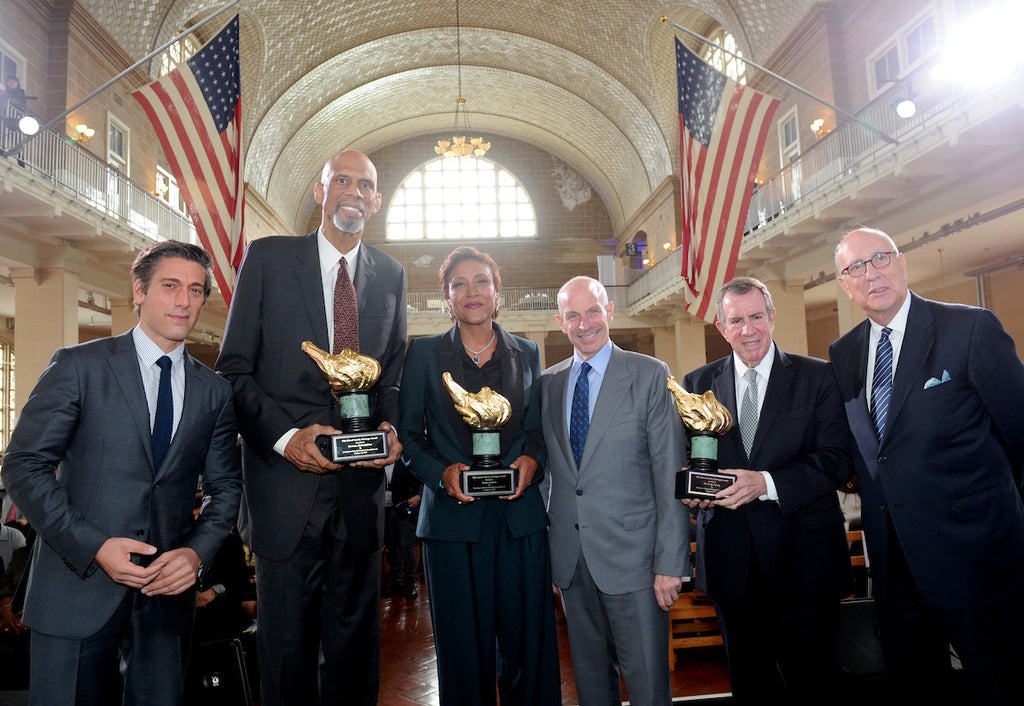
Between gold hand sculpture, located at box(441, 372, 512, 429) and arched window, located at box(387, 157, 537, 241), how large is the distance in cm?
2754

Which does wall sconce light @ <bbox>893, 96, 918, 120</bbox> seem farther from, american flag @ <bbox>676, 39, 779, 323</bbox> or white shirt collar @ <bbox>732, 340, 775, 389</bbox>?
white shirt collar @ <bbox>732, 340, 775, 389</bbox>

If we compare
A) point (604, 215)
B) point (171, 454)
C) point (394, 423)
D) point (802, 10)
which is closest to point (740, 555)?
point (394, 423)

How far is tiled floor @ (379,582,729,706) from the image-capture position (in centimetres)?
443

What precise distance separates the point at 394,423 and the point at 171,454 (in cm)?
80

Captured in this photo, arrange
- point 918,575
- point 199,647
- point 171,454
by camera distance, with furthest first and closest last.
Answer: point 199,647
point 918,575
point 171,454

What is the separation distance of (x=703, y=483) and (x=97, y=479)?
2.10 meters

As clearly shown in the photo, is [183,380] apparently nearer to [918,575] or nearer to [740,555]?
[740,555]

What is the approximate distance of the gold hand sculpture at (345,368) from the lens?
2279 mm

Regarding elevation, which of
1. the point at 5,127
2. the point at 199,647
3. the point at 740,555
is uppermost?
the point at 5,127

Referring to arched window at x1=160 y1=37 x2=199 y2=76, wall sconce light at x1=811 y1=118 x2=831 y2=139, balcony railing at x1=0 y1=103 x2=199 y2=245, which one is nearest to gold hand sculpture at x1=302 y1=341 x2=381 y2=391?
balcony railing at x1=0 y1=103 x2=199 y2=245

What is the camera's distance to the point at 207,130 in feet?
23.5

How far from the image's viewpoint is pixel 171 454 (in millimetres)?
2289

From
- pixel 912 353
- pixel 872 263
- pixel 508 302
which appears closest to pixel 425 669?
pixel 912 353

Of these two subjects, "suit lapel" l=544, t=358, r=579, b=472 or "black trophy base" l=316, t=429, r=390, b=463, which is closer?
"black trophy base" l=316, t=429, r=390, b=463
